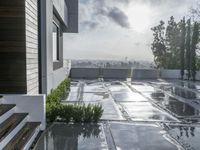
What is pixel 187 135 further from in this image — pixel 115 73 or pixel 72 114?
pixel 115 73

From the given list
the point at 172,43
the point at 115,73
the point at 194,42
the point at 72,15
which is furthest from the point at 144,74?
the point at 72,15

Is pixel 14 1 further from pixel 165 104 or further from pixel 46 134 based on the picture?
pixel 165 104

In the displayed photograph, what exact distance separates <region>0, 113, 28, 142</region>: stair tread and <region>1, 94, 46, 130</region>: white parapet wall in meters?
0.20

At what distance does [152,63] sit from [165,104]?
768 inches

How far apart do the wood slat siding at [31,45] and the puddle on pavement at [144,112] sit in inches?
112

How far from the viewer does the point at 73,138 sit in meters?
5.33

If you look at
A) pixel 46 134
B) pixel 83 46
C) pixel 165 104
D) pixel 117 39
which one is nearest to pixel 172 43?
pixel 117 39

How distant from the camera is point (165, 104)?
9.88m

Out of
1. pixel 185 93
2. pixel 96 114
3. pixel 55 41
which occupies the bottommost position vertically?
pixel 185 93

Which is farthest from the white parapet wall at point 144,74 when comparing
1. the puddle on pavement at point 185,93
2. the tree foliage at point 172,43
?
the puddle on pavement at point 185,93

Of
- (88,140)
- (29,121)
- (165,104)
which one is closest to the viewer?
(88,140)

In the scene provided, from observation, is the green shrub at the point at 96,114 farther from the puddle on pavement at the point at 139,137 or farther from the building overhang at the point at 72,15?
the building overhang at the point at 72,15

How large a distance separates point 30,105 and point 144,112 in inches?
151

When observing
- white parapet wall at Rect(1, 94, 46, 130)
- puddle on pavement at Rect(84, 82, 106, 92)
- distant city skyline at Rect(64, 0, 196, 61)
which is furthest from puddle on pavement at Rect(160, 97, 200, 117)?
distant city skyline at Rect(64, 0, 196, 61)
